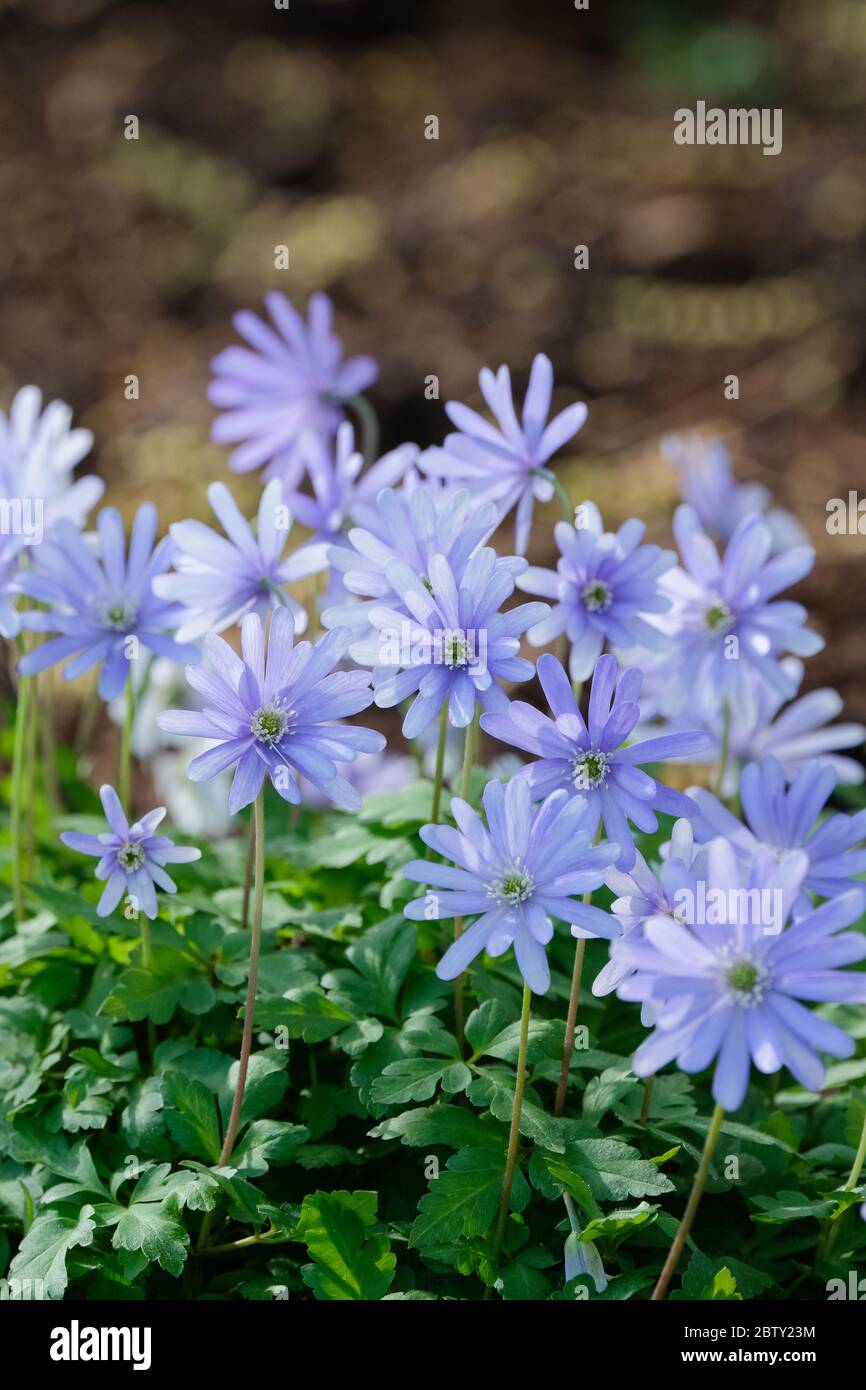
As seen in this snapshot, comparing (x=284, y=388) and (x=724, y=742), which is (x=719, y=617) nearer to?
(x=724, y=742)

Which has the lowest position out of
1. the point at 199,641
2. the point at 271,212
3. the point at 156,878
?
the point at 156,878

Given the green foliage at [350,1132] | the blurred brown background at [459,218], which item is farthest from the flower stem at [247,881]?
the blurred brown background at [459,218]

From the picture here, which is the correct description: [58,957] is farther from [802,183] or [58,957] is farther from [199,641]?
[802,183]

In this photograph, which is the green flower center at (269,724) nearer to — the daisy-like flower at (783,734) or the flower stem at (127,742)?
the flower stem at (127,742)

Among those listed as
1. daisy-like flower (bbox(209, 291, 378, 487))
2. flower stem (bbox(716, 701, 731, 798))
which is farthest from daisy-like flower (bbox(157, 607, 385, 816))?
daisy-like flower (bbox(209, 291, 378, 487))

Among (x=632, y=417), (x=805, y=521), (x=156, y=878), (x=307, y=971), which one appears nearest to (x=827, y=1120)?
(x=307, y=971)
